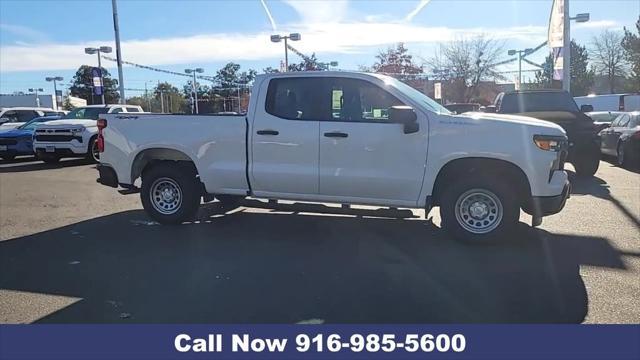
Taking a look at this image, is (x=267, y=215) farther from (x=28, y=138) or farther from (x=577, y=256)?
(x=28, y=138)

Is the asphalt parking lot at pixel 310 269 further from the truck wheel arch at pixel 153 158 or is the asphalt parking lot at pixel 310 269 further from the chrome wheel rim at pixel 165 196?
the truck wheel arch at pixel 153 158

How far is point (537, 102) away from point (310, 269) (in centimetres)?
883

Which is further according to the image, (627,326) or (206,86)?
(206,86)

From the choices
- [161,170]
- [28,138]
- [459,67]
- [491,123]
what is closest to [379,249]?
[491,123]

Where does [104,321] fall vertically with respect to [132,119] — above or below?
below

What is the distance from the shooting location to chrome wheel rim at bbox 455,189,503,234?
20.5ft

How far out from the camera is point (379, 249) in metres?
6.24

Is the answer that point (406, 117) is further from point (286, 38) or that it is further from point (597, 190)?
point (286, 38)

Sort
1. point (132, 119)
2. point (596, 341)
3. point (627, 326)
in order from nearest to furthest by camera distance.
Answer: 1. point (596, 341)
2. point (627, 326)
3. point (132, 119)

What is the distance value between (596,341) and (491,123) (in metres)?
2.98

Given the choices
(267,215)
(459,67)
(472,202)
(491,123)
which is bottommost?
(267,215)

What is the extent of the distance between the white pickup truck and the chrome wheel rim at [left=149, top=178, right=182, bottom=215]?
1cm

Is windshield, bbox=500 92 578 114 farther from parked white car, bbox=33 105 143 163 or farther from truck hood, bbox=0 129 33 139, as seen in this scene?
truck hood, bbox=0 129 33 139

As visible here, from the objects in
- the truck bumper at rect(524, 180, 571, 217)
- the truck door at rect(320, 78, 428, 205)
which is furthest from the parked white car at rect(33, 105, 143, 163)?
the truck bumper at rect(524, 180, 571, 217)
